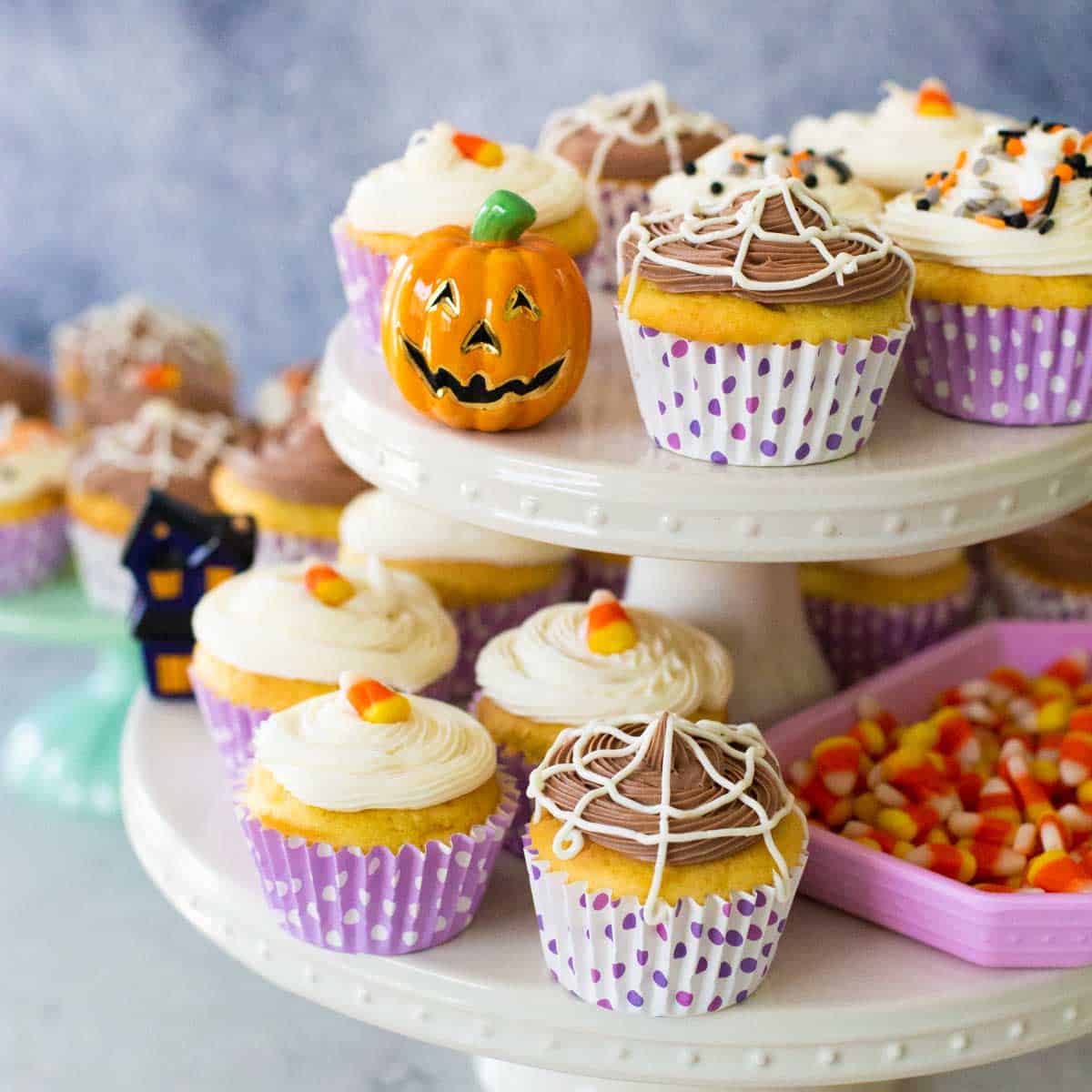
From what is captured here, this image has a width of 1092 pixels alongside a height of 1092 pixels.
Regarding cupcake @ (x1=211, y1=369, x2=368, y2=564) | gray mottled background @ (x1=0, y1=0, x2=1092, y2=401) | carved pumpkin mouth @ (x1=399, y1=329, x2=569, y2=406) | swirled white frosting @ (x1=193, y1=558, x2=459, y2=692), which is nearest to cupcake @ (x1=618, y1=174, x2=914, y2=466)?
carved pumpkin mouth @ (x1=399, y1=329, x2=569, y2=406)

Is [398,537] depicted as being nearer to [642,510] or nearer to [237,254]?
[642,510]

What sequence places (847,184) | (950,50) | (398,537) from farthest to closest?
(950,50)
(398,537)
(847,184)

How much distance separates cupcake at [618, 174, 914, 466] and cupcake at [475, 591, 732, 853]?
353 millimetres

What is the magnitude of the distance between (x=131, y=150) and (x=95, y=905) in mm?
2315

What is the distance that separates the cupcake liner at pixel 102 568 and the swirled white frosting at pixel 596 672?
150 centimetres

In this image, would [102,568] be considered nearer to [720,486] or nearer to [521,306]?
[521,306]

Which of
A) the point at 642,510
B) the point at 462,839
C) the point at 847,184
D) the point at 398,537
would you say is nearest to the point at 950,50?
the point at 847,184

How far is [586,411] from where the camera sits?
6.42 feet

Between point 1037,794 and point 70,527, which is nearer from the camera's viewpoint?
point 1037,794

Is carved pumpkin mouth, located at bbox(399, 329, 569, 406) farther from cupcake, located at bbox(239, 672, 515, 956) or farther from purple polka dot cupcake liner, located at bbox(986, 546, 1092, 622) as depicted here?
purple polka dot cupcake liner, located at bbox(986, 546, 1092, 622)

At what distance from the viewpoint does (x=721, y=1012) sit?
5.81 ft

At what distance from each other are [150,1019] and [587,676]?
1165mm

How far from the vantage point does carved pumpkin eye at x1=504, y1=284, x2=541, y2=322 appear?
1.82 meters

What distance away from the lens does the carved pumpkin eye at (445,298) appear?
182 cm
